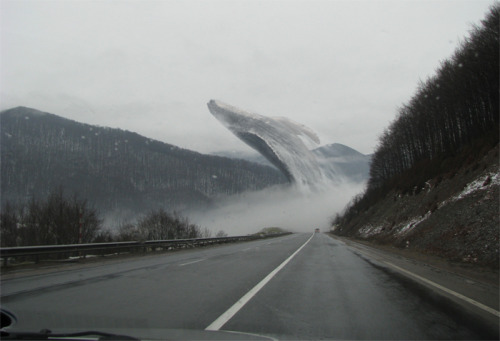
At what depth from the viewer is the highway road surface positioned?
5.51 m

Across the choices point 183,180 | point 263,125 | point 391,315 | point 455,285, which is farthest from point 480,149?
point 183,180

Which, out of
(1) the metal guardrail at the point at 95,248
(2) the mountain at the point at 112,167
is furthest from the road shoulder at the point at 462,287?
(2) the mountain at the point at 112,167

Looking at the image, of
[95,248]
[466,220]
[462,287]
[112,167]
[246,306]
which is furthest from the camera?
[112,167]

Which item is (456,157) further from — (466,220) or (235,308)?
(235,308)

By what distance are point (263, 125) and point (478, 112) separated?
381 feet

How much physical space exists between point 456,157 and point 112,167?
12650 centimetres

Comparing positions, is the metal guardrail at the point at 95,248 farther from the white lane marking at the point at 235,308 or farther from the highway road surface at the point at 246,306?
the white lane marking at the point at 235,308

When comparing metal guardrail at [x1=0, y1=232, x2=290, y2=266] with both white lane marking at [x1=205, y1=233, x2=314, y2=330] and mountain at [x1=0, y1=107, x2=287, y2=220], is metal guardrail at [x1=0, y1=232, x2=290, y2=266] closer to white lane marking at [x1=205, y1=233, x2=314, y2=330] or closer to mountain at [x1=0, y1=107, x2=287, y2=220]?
white lane marking at [x1=205, y1=233, x2=314, y2=330]

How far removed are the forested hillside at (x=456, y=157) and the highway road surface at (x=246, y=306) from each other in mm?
6228

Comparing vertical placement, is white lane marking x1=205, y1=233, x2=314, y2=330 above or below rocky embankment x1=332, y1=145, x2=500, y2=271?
below

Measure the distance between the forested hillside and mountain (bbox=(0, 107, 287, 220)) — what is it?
7325cm

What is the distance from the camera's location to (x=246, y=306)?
7.09 m

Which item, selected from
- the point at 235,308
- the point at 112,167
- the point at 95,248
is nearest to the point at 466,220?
the point at 235,308

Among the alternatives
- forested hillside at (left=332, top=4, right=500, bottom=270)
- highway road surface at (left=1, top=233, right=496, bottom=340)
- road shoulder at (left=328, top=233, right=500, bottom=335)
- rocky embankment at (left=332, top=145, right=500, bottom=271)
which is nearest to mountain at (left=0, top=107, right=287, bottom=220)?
forested hillside at (left=332, top=4, right=500, bottom=270)
